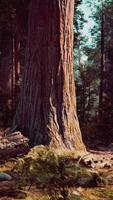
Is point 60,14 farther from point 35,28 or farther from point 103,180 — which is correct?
point 103,180

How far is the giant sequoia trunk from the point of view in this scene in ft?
31.1

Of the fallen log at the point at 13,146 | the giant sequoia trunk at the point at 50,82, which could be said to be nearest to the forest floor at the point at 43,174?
the fallen log at the point at 13,146

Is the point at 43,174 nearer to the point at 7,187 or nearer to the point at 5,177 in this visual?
the point at 7,187

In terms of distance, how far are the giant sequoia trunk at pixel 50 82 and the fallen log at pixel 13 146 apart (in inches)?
22.9

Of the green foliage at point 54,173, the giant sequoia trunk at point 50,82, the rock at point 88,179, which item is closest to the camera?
the green foliage at point 54,173

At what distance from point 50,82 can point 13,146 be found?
1.66 m

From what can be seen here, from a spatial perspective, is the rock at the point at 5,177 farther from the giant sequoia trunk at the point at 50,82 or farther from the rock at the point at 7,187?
the giant sequoia trunk at the point at 50,82

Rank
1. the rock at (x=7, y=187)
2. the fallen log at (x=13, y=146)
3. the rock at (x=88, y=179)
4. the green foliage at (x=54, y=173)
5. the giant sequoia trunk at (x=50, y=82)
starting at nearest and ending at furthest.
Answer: the green foliage at (x=54, y=173) → the rock at (x=7, y=187) → the rock at (x=88, y=179) → the fallen log at (x=13, y=146) → the giant sequoia trunk at (x=50, y=82)

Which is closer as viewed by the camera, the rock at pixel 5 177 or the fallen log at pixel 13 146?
the rock at pixel 5 177

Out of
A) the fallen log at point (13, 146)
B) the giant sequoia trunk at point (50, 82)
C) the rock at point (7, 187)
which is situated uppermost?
the giant sequoia trunk at point (50, 82)

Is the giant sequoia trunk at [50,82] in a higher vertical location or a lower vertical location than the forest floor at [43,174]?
higher

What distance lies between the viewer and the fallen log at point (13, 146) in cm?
853

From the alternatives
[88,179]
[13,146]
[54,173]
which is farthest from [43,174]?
[13,146]

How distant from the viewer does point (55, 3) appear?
973 centimetres
